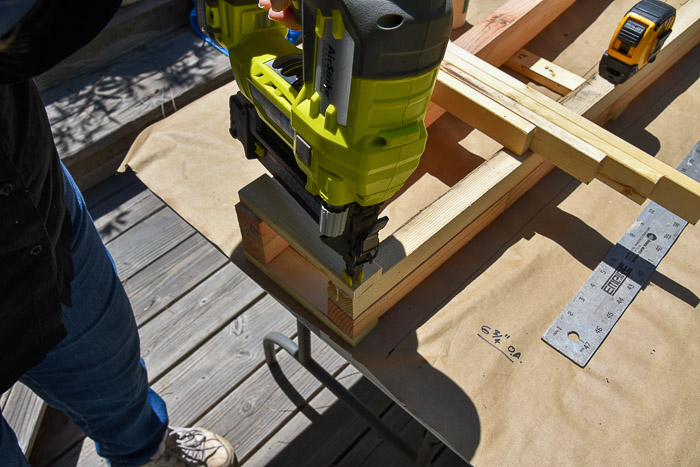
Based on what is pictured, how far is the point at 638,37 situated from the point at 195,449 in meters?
1.81

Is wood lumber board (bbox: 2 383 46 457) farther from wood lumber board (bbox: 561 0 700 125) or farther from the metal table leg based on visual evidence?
wood lumber board (bbox: 561 0 700 125)

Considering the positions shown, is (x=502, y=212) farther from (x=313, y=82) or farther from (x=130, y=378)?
(x=130, y=378)

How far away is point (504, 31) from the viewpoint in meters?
1.67

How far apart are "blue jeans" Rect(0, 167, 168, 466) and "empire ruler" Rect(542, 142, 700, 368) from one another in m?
1.05

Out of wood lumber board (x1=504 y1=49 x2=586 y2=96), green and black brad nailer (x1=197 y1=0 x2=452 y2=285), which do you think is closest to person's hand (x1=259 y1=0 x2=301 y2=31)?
green and black brad nailer (x1=197 y1=0 x2=452 y2=285)

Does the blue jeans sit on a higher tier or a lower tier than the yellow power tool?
lower

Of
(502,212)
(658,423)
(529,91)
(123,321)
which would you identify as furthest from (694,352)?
(123,321)

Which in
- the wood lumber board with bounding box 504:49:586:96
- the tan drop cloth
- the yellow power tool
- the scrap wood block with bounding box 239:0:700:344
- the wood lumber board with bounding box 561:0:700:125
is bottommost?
the tan drop cloth

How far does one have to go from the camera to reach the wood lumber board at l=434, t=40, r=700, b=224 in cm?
125

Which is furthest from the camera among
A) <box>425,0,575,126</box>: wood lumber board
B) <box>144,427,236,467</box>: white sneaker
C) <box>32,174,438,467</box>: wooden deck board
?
<box>32,174,438,467</box>: wooden deck board

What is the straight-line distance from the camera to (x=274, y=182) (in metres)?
1.32

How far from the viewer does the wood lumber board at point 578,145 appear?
1.25 metres

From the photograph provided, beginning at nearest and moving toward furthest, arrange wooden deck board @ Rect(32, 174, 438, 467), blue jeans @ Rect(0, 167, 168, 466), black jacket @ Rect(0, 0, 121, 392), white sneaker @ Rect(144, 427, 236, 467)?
black jacket @ Rect(0, 0, 121, 392)
blue jeans @ Rect(0, 167, 168, 466)
white sneaker @ Rect(144, 427, 236, 467)
wooden deck board @ Rect(32, 174, 438, 467)

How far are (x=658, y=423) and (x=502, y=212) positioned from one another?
612 mm
